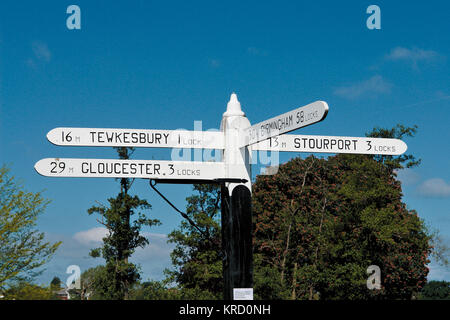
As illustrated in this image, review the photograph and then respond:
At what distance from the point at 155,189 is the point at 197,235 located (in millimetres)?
22495

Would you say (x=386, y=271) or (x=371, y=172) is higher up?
(x=371, y=172)

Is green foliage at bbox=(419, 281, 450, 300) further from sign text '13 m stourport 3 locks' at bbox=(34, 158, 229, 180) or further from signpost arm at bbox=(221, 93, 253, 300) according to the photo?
sign text '13 m stourport 3 locks' at bbox=(34, 158, 229, 180)

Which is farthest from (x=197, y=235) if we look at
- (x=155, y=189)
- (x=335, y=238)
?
(x=155, y=189)

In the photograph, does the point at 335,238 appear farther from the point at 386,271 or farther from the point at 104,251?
the point at 104,251

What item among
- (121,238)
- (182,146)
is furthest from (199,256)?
(182,146)

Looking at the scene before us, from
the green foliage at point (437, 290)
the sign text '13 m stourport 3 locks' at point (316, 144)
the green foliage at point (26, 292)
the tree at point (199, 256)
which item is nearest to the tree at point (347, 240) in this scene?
the tree at point (199, 256)

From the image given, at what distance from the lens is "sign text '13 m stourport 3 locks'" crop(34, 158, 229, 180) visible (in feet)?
22.8

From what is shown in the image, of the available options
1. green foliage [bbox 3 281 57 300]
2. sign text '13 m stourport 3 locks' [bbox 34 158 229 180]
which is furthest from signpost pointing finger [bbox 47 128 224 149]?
green foliage [bbox 3 281 57 300]

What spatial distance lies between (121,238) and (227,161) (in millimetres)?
21429

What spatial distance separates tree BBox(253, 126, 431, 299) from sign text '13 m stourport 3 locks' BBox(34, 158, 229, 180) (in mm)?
23127

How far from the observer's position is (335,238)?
32.8 meters

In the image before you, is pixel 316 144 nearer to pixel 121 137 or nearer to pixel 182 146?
pixel 182 146
